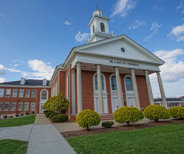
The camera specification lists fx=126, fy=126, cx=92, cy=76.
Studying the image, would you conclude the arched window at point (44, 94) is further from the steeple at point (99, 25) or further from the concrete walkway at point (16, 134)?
the concrete walkway at point (16, 134)

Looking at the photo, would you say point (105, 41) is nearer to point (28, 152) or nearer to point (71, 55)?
point (71, 55)

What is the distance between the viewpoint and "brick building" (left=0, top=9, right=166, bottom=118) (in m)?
17.3

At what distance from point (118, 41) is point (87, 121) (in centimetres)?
1566

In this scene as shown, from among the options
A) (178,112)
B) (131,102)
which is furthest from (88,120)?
(131,102)

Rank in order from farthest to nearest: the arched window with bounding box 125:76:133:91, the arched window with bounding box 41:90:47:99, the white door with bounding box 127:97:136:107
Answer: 1. the arched window with bounding box 41:90:47:99
2. the arched window with bounding box 125:76:133:91
3. the white door with bounding box 127:97:136:107

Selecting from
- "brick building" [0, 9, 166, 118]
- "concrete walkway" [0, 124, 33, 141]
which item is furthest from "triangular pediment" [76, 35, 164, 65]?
"concrete walkway" [0, 124, 33, 141]

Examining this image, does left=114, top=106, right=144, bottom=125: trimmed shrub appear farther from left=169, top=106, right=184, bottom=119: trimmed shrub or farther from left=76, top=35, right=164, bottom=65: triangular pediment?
left=76, top=35, right=164, bottom=65: triangular pediment

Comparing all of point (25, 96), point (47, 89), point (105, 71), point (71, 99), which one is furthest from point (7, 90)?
point (105, 71)

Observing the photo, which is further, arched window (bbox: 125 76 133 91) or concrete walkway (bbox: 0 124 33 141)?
arched window (bbox: 125 76 133 91)

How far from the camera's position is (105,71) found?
21969 mm

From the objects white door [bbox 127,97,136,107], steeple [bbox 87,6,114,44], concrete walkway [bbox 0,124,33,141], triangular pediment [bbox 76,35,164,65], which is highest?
steeple [bbox 87,6,114,44]

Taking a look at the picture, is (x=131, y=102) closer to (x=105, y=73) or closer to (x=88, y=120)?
→ (x=105, y=73)

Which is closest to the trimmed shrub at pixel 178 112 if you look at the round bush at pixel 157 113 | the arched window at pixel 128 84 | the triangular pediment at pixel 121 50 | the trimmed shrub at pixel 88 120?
the round bush at pixel 157 113

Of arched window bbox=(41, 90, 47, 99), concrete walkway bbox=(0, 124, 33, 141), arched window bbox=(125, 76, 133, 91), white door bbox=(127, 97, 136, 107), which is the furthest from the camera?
arched window bbox=(41, 90, 47, 99)
